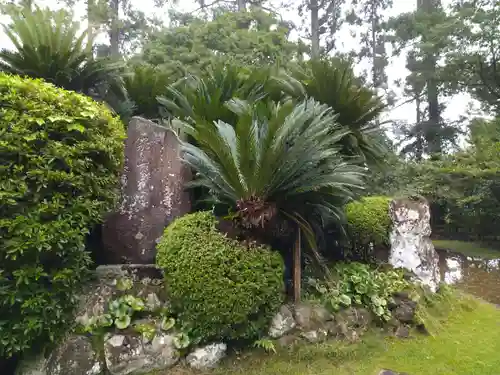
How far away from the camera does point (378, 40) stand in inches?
873

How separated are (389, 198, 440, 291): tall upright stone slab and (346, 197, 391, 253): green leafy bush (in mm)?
104

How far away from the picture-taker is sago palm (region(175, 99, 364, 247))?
3164mm

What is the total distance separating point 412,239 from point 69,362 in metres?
4.12

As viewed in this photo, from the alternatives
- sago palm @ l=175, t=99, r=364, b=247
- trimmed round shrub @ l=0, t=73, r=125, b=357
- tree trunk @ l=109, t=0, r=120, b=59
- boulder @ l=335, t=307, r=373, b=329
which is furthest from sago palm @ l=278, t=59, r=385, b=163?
tree trunk @ l=109, t=0, r=120, b=59

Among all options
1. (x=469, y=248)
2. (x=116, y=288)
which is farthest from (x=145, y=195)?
(x=469, y=248)

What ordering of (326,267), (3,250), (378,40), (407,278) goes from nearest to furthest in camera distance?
1. (3,250)
2. (326,267)
3. (407,278)
4. (378,40)

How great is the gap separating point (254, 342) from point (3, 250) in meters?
2.08

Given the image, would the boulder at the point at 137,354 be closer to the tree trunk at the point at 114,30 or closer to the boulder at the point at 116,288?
the boulder at the point at 116,288

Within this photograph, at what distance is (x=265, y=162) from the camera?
124 inches

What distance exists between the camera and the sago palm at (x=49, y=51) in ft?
14.1

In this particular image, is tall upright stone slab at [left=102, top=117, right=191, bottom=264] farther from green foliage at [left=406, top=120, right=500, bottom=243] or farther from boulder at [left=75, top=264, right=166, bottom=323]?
green foliage at [left=406, top=120, right=500, bottom=243]

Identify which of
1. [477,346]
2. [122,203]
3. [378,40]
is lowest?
[477,346]

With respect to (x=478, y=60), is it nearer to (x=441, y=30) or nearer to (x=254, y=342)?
(x=441, y=30)

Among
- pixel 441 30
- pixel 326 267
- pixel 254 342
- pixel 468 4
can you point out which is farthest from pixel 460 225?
pixel 254 342
